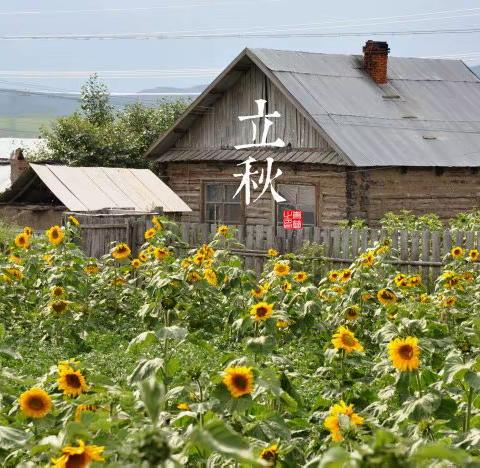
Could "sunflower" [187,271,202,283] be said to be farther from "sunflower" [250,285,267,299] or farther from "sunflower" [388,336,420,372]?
"sunflower" [388,336,420,372]

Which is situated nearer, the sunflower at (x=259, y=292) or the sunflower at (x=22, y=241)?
the sunflower at (x=259, y=292)

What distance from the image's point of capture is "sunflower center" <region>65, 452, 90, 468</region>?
9.52 ft

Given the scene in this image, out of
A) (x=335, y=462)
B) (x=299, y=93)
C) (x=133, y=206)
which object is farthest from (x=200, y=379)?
(x=299, y=93)

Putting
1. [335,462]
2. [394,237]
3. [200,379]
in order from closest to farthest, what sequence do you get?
[335,462]
[200,379]
[394,237]

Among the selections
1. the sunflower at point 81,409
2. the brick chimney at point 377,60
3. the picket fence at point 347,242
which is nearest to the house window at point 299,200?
the brick chimney at point 377,60

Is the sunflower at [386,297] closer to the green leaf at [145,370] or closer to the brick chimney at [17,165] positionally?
the green leaf at [145,370]

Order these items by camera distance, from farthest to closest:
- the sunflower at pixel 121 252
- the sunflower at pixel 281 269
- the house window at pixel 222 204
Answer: the house window at pixel 222 204
the sunflower at pixel 121 252
the sunflower at pixel 281 269

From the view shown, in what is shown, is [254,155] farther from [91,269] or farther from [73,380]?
[73,380]

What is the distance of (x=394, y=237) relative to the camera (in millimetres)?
16156

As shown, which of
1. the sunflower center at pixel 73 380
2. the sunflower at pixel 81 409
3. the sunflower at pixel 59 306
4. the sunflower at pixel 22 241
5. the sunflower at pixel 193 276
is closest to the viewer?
the sunflower at pixel 81 409

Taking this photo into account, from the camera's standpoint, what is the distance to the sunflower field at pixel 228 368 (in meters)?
3.18

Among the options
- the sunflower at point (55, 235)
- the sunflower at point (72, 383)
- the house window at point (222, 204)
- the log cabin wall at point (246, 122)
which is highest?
the log cabin wall at point (246, 122)

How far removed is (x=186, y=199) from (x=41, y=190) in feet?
17.8

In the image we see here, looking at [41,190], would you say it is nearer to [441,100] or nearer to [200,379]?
[441,100]
